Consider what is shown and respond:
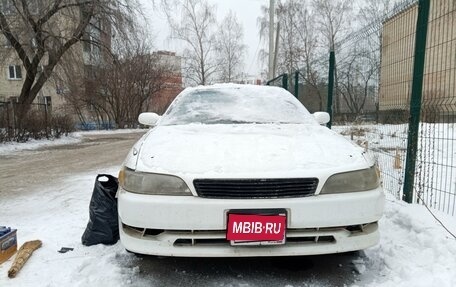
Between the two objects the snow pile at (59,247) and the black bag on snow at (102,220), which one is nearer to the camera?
the snow pile at (59,247)

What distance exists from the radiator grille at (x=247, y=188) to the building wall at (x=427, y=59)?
2.16 metres

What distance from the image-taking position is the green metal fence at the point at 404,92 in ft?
12.4

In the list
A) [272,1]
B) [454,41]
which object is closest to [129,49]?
[272,1]

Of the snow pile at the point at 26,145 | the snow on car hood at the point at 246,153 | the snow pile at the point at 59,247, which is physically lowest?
the snow pile at the point at 26,145

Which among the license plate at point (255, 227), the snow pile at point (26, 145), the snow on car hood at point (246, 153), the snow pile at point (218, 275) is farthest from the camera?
the snow pile at point (26, 145)

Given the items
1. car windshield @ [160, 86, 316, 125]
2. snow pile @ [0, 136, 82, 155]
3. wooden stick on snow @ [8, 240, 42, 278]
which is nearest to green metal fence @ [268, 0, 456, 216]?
car windshield @ [160, 86, 316, 125]

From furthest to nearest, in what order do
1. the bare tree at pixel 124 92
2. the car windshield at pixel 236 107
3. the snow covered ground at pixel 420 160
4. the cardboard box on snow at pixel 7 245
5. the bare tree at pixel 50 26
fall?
the bare tree at pixel 124 92 → the bare tree at pixel 50 26 → the snow covered ground at pixel 420 160 → the car windshield at pixel 236 107 → the cardboard box on snow at pixel 7 245

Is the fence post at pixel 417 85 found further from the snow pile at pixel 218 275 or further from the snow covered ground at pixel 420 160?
the snow pile at pixel 218 275

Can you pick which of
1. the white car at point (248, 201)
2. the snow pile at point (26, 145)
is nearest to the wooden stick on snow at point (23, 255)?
the white car at point (248, 201)

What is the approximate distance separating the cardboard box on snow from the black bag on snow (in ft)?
1.68

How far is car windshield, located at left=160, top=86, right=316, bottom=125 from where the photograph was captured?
11.7 ft

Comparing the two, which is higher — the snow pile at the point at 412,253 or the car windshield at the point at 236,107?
the car windshield at the point at 236,107

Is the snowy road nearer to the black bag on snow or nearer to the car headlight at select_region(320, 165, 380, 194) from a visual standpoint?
the black bag on snow

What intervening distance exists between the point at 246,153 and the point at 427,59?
2612 mm
